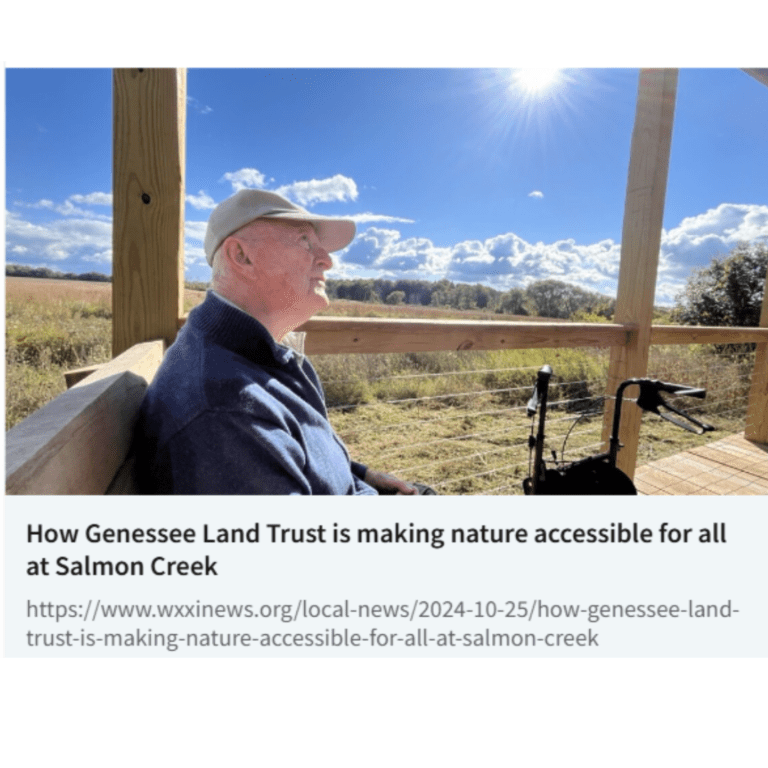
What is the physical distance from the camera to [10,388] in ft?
7.98

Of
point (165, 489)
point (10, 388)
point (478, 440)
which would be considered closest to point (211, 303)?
point (165, 489)

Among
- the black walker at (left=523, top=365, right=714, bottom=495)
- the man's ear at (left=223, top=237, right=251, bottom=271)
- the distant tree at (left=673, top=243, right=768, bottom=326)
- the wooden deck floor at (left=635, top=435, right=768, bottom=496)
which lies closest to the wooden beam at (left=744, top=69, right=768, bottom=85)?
the black walker at (left=523, top=365, right=714, bottom=495)

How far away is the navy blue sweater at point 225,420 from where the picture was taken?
26.5 inches

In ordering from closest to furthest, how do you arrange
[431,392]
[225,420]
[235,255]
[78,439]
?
1. [78,439]
2. [225,420]
3. [235,255]
4. [431,392]

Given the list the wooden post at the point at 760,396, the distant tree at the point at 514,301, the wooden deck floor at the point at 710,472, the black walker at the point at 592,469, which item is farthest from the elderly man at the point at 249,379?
the distant tree at the point at 514,301

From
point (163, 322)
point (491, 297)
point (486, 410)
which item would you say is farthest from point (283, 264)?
point (491, 297)

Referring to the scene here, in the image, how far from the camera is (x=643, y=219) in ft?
6.53

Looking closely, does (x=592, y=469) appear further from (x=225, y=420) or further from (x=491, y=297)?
(x=491, y=297)

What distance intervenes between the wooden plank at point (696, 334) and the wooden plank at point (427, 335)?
54cm

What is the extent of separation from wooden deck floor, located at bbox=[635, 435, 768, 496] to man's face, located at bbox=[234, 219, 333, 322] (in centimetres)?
217

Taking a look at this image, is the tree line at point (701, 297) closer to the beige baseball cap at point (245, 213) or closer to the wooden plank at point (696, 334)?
the wooden plank at point (696, 334)

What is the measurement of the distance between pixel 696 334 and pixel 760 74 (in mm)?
1203

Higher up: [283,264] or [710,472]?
[283,264]
